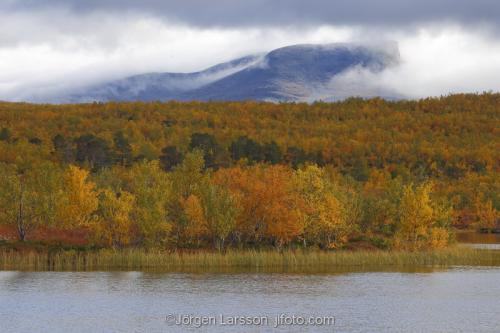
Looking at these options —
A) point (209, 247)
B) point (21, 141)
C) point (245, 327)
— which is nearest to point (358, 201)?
point (209, 247)

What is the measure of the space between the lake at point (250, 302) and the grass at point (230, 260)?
9.39ft

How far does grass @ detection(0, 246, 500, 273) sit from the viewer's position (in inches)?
2638

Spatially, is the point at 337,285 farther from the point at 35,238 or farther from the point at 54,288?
the point at 35,238

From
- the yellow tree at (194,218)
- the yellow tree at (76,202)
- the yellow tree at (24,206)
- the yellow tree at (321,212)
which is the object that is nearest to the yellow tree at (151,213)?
the yellow tree at (194,218)

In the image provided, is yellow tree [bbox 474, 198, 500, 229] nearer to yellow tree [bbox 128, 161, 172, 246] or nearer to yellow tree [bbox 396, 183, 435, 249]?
yellow tree [bbox 396, 183, 435, 249]

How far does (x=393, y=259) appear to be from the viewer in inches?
2751

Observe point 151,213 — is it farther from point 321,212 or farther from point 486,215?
point 486,215

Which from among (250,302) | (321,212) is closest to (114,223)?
(321,212)

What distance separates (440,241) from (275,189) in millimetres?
15212

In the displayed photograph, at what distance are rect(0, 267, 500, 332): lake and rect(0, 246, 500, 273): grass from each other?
2863mm

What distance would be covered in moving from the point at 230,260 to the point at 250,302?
53.0 ft

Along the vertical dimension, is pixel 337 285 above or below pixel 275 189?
below

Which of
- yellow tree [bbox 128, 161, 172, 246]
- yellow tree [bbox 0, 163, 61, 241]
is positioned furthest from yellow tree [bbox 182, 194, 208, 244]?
yellow tree [bbox 0, 163, 61, 241]

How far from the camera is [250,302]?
51438mm
